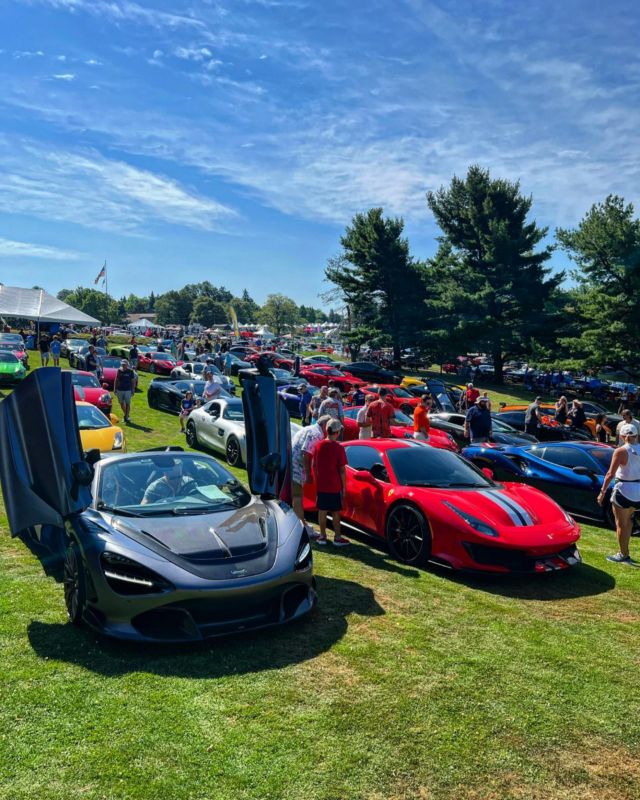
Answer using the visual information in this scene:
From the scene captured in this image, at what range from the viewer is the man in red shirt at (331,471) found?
7.54m

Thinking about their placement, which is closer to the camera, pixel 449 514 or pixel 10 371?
pixel 449 514

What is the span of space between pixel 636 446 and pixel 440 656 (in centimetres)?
450

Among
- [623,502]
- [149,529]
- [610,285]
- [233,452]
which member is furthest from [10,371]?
[610,285]

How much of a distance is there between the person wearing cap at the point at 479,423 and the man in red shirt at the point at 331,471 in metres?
6.85

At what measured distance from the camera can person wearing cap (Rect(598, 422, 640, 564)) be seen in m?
7.76

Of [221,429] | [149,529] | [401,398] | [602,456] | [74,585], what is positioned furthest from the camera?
[401,398]

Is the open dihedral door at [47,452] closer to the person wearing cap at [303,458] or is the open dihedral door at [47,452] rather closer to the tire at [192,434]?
the person wearing cap at [303,458]

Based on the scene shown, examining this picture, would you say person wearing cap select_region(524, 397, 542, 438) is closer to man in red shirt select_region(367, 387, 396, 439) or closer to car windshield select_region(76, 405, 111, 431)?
man in red shirt select_region(367, 387, 396, 439)

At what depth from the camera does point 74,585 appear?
4941mm

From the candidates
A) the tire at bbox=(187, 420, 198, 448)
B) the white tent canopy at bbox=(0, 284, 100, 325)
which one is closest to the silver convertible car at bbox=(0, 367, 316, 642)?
the tire at bbox=(187, 420, 198, 448)

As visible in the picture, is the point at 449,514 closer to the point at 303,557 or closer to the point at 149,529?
the point at 303,557

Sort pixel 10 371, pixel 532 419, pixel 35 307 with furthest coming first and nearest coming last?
1. pixel 35 307
2. pixel 10 371
3. pixel 532 419

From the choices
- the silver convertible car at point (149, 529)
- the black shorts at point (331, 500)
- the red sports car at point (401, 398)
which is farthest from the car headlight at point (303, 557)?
the red sports car at point (401, 398)

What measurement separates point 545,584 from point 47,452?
4.90m
